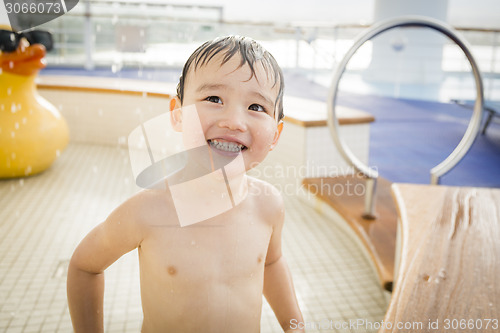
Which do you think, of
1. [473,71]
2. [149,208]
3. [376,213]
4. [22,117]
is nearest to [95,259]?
[149,208]

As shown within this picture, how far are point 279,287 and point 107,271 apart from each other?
41.7 inches

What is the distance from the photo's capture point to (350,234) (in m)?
2.24

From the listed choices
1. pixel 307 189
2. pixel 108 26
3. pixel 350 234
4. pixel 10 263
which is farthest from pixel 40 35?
pixel 108 26

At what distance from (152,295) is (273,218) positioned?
1.01ft

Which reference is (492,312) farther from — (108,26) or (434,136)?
(108,26)

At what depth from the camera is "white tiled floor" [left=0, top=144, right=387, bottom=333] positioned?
1.58 meters

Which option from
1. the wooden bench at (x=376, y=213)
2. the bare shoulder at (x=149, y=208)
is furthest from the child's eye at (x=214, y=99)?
the wooden bench at (x=376, y=213)

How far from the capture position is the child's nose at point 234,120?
2.38 ft

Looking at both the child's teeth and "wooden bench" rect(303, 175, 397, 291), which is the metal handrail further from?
the child's teeth

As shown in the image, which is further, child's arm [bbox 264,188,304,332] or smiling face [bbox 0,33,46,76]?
smiling face [bbox 0,33,46,76]

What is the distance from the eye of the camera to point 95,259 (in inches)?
34.2

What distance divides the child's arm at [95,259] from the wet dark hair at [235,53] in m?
0.27

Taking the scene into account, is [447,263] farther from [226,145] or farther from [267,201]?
[226,145]

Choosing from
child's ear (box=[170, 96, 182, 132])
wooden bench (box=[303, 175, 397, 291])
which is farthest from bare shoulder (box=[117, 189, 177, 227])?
wooden bench (box=[303, 175, 397, 291])
